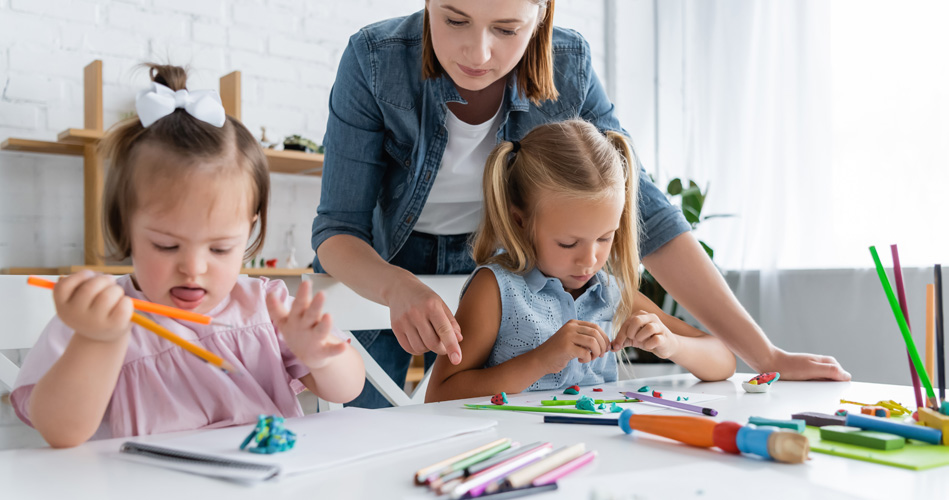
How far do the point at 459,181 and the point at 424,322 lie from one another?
1.41 feet

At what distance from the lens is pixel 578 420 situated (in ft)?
2.34

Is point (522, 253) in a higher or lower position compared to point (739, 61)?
lower

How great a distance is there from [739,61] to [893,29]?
23.7 inches

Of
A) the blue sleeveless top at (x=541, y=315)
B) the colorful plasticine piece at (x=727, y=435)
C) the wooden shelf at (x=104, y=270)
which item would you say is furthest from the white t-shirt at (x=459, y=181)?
the wooden shelf at (x=104, y=270)

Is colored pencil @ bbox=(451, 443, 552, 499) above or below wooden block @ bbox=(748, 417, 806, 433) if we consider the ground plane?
above

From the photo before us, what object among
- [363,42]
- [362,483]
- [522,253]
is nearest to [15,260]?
[363,42]

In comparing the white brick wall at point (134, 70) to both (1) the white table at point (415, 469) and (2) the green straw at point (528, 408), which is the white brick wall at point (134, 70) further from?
(1) the white table at point (415, 469)

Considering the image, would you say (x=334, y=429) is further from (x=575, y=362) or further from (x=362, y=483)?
(x=575, y=362)

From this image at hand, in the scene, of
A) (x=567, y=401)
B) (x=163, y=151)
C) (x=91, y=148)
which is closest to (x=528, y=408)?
(x=567, y=401)

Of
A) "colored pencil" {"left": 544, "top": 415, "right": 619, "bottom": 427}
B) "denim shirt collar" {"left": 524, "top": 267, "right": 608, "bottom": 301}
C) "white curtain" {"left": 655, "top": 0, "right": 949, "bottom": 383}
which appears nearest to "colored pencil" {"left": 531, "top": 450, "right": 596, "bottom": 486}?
Answer: "colored pencil" {"left": 544, "top": 415, "right": 619, "bottom": 427}

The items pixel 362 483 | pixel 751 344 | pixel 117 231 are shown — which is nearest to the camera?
pixel 362 483

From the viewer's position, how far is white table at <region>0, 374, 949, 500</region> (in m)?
0.48

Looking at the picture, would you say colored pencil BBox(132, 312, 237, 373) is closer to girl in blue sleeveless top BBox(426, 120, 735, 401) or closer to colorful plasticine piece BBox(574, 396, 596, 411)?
colorful plasticine piece BBox(574, 396, 596, 411)

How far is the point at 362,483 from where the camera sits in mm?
497
